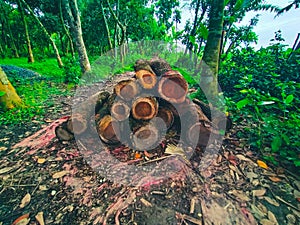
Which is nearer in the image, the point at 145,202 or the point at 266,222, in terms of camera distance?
the point at 266,222

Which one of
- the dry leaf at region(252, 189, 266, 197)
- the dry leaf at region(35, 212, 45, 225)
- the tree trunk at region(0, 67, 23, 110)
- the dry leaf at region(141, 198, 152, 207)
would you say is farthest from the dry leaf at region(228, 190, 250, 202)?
the tree trunk at region(0, 67, 23, 110)

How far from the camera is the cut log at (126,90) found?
1.94 metres

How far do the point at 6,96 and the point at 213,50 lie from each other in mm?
4343

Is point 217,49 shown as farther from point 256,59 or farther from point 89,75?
point 89,75

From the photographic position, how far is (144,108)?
1.92m

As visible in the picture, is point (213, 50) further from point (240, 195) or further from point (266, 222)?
point (266, 222)

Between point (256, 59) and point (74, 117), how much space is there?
220 inches

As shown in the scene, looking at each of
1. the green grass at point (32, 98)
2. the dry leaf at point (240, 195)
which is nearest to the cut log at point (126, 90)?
the dry leaf at point (240, 195)

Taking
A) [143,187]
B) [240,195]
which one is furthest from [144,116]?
[240,195]

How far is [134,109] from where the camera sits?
75.5 inches

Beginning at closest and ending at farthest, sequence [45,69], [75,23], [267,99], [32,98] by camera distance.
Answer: [267,99], [32,98], [75,23], [45,69]

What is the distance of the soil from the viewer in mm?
1336

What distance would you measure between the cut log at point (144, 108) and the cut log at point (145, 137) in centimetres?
15

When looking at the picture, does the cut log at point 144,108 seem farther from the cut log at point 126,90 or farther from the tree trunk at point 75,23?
the tree trunk at point 75,23
